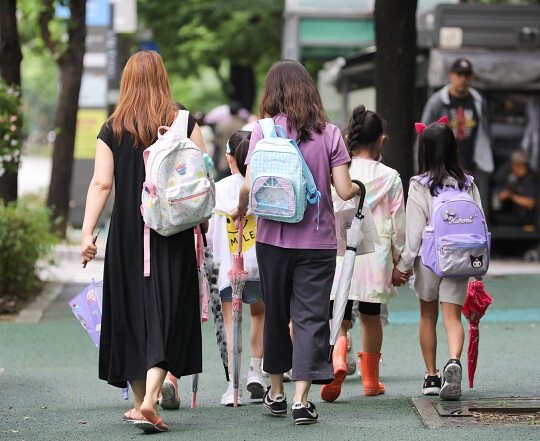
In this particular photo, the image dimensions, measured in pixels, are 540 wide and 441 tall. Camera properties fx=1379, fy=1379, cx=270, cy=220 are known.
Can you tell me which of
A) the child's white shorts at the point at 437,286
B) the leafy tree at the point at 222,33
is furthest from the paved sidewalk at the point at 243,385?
the leafy tree at the point at 222,33

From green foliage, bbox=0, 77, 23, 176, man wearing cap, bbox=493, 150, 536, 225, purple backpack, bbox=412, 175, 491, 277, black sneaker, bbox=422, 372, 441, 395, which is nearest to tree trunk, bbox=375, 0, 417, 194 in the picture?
man wearing cap, bbox=493, 150, 536, 225

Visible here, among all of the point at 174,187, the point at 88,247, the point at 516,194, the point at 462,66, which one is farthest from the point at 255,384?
the point at 516,194

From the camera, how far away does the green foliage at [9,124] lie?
493 inches

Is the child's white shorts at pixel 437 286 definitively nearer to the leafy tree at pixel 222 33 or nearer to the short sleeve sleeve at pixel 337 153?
the short sleeve sleeve at pixel 337 153

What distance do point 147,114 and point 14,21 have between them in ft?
25.7

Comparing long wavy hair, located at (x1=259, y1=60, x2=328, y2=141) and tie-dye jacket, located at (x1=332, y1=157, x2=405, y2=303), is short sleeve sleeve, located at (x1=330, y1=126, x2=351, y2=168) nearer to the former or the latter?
long wavy hair, located at (x1=259, y1=60, x2=328, y2=141)

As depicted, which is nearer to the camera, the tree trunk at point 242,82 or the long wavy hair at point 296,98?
the long wavy hair at point 296,98

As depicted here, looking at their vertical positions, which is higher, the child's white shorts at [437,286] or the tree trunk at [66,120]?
the tree trunk at [66,120]

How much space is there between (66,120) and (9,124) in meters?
7.17

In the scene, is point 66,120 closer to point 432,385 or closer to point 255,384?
point 255,384

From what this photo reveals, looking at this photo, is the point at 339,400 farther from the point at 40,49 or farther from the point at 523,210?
the point at 40,49

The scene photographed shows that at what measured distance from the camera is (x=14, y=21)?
46.4 ft

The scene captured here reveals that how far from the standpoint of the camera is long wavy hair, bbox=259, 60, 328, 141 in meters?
6.85

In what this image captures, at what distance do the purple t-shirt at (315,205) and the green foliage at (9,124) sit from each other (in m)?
6.13
